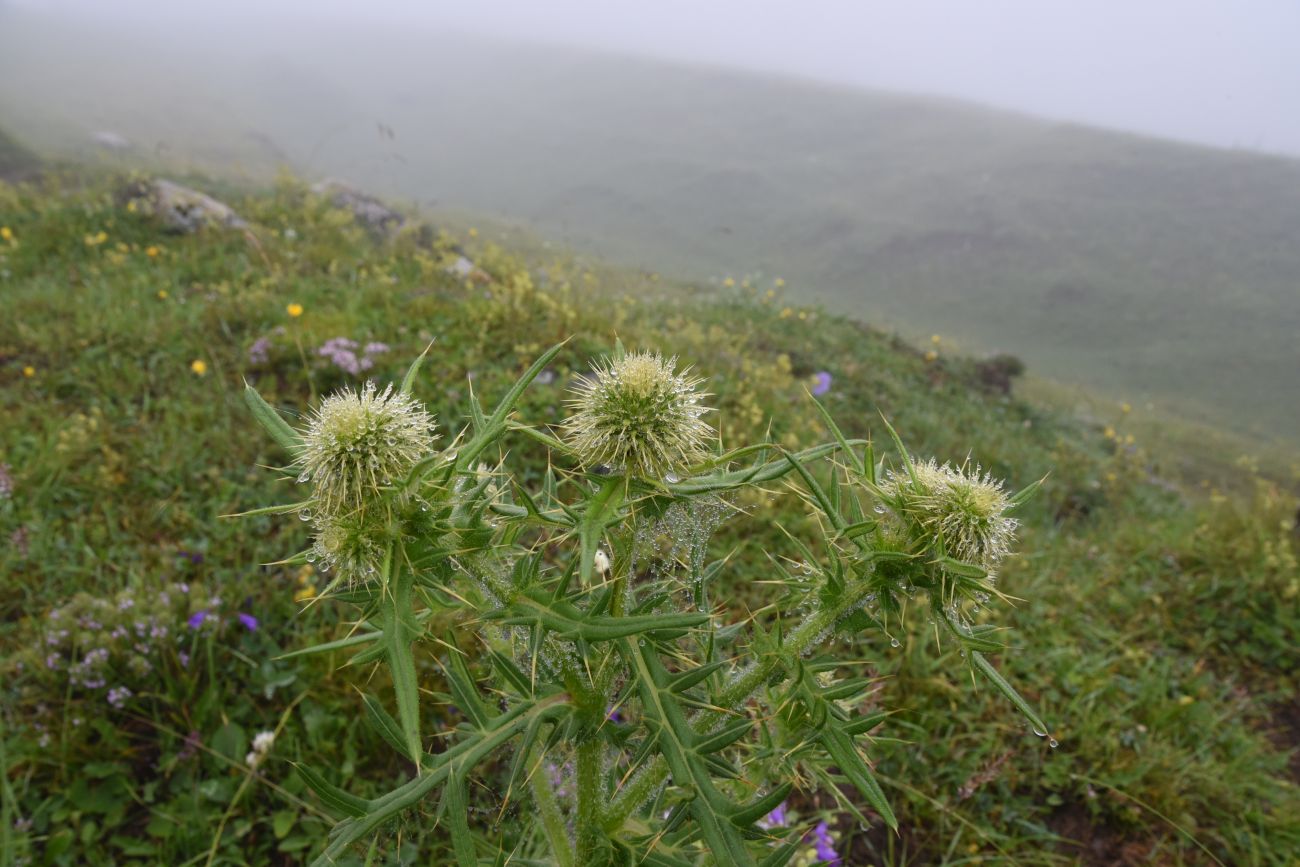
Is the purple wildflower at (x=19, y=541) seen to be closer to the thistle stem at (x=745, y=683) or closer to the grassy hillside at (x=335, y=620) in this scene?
the grassy hillside at (x=335, y=620)

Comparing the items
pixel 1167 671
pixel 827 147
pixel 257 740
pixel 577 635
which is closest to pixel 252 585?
pixel 257 740

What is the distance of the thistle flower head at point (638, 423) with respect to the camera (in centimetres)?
147

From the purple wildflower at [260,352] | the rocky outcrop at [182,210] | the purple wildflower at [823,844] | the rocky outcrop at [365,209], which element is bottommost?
the rocky outcrop at [365,209]

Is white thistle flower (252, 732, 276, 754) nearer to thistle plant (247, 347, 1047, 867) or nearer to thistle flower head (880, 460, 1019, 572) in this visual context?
thistle plant (247, 347, 1047, 867)

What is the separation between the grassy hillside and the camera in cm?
293

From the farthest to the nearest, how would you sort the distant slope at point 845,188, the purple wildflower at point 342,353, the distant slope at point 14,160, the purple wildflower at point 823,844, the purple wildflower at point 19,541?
the distant slope at point 845,188
the distant slope at point 14,160
the purple wildflower at point 342,353
the purple wildflower at point 19,541
the purple wildflower at point 823,844

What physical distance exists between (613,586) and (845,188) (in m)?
40.8

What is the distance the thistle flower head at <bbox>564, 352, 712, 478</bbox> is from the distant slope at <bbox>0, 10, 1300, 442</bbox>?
14013 millimetres

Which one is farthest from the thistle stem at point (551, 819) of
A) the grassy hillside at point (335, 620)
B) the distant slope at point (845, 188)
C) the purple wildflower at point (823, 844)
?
the distant slope at point (845, 188)

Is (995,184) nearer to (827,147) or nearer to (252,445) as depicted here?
(827,147)

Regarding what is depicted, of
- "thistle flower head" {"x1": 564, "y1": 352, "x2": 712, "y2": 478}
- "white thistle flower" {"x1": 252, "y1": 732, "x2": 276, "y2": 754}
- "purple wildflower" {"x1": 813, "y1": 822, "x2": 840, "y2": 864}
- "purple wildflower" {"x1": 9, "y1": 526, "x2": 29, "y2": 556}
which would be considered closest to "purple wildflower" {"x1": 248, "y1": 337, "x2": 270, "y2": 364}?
"purple wildflower" {"x1": 9, "y1": 526, "x2": 29, "y2": 556}

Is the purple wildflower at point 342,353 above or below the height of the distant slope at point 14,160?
above

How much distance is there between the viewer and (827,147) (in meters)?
44.5

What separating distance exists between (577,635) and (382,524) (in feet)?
1.51
